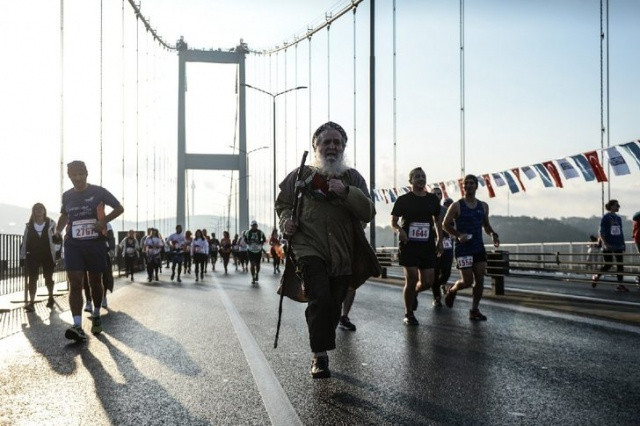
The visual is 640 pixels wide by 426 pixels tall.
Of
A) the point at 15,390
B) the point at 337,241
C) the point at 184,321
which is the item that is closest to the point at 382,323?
the point at 184,321

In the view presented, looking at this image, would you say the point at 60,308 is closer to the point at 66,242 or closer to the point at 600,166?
the point at 66,242

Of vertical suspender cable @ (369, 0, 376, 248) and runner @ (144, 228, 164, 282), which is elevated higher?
vertical suspender cable @ (369, 0, 376, 248)

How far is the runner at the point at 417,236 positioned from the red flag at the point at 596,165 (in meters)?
8.87

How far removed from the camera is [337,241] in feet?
16.3

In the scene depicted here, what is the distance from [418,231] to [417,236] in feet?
0.19

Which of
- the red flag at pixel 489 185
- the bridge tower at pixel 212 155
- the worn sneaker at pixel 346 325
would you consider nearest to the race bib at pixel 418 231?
the worn sneaker at pixel 346 325

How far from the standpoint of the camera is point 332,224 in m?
4.96

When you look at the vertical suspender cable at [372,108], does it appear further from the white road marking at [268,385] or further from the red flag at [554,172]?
the white road marking at [268,385]

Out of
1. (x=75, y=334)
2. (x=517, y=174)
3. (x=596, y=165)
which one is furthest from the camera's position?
(x=517, y=174)

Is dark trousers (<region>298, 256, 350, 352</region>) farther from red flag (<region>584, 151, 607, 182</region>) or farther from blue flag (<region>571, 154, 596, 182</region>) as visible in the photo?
blue flag (<region>571, 154, 596, 182</region>)

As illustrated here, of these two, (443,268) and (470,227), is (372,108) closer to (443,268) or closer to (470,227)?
(443,268)

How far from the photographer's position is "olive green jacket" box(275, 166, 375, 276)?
491 centimetres

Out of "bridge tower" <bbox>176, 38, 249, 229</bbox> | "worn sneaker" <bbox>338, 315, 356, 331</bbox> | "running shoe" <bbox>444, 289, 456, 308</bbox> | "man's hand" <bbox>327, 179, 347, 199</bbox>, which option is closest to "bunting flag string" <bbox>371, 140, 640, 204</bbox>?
"running shoe" <bbox>444, 289, 456, 308</bbox>

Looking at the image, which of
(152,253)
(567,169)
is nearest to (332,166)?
(567,169)
